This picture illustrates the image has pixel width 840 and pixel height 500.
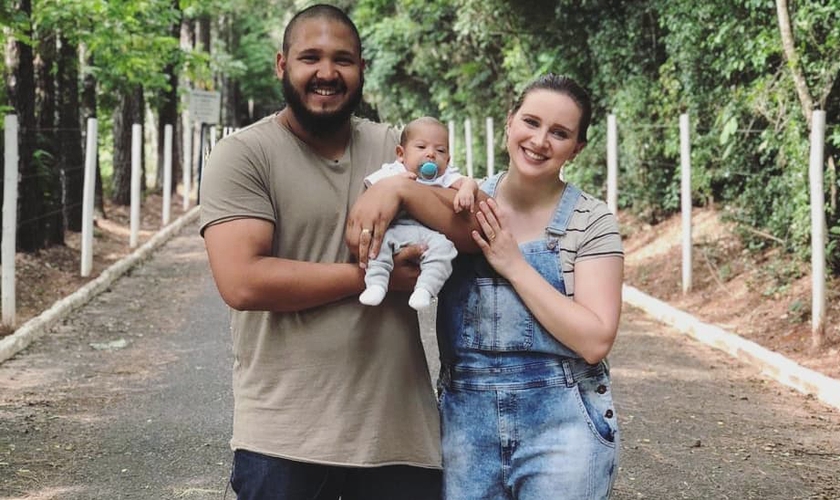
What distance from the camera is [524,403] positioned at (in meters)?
2.70

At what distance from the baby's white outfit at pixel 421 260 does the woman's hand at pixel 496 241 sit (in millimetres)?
81

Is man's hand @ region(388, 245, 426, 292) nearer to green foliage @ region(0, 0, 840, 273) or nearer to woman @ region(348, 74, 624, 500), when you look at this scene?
woman @ region(348, 74, 624, 500)

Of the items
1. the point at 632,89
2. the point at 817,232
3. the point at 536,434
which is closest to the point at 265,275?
the point at 536,434

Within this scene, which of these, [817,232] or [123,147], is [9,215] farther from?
[123,147]

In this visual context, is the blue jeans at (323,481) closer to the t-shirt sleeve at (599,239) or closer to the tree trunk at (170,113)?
the t-shirt sleeve at (599,239)

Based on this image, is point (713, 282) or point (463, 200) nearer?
point (463, 200)

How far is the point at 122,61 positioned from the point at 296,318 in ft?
46.0

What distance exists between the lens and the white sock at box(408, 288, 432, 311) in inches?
103

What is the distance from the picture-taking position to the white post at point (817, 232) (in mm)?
8289

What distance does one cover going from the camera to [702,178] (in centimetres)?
Result: 1283

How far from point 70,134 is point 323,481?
14256 mm

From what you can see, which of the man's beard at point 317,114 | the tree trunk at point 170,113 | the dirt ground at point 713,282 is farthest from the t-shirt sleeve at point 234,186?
the tree trunk at point 170,113

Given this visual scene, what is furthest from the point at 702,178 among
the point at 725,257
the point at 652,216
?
the point at 652,216

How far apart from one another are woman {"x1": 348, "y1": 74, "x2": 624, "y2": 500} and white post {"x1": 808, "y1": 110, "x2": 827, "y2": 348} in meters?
6.07
